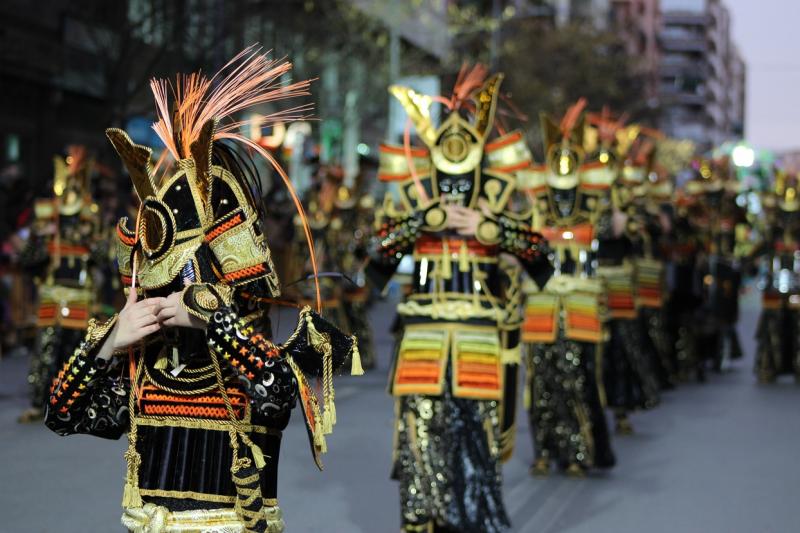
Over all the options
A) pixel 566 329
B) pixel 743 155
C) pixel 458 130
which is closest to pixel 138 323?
pixel 458 130

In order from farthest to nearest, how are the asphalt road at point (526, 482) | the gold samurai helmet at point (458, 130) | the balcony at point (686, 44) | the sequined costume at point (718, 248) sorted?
1. the balcony at point (686, 44)
2. the sequined costume at point (718, 248)
3. the asphalt road at point (526, 482)
4. the gold samurai helmet at point (458, 130)

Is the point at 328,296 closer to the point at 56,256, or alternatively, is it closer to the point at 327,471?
the point at 56,256

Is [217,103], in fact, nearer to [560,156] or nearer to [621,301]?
[560,156]

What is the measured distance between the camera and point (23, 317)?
731 inches

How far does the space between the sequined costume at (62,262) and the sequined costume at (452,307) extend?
16.5 feet

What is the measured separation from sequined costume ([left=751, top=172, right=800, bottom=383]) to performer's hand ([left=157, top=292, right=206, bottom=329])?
1293 cm

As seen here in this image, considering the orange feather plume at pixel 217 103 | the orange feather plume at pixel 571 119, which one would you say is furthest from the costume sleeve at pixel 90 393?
the orange feather plume at pixel 571 119

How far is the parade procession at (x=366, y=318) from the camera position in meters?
4.59

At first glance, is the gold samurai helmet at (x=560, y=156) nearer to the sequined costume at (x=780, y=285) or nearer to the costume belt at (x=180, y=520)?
the costume belt at (x=180, y=520)

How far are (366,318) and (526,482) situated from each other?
27.1 ft

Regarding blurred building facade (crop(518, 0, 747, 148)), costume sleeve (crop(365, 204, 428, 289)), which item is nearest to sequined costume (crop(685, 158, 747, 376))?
costume sleeve (crop(365, 204, 428, 289))

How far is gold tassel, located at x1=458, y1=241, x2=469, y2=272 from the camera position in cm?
734

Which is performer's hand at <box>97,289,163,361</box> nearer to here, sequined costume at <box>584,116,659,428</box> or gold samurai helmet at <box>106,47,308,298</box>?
gold samurai helmet at <box>106,47,308,298</box>

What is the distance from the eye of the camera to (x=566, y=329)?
32.9 ft
